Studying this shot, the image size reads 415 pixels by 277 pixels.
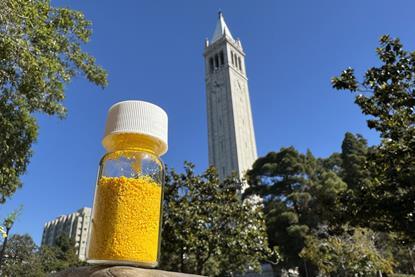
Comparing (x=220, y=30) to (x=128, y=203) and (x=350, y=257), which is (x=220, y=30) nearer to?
(x=350, y=257)

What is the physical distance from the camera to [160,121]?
1644 mm

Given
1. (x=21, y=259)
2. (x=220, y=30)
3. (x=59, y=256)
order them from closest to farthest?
(x=21, y=259) → (x=59, y=256) → (x=220, y=30)

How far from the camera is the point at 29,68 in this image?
16.0ft

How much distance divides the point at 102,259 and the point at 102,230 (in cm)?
12

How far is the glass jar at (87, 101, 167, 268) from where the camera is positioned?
1.37 metres

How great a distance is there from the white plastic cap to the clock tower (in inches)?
1785

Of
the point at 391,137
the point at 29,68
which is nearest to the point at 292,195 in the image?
the point at 391,137

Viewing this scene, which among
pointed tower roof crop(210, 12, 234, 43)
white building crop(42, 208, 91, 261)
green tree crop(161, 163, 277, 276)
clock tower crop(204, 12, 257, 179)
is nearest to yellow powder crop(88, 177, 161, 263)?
green tree crop(161, 163, 277, 276)

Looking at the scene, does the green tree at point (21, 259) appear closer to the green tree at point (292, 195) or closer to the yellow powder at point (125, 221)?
the green tree at point (292, 195)

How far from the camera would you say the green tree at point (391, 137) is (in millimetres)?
5402

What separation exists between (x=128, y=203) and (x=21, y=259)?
31562 mm

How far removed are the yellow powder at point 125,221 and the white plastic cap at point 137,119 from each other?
23 cm

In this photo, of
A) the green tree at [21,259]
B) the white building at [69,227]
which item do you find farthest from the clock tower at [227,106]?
the white building at [69,227]

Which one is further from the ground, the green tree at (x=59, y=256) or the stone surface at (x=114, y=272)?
the green tree at (x=59, y=256)
